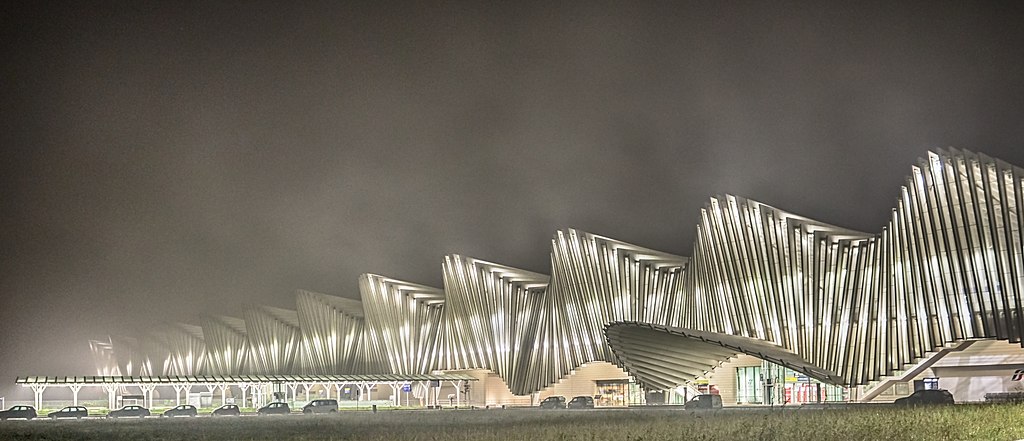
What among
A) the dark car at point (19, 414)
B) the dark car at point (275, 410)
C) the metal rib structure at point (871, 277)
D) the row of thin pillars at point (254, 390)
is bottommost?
the dark car at point (275, 410)

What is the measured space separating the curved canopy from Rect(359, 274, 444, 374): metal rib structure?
3857 centimetres

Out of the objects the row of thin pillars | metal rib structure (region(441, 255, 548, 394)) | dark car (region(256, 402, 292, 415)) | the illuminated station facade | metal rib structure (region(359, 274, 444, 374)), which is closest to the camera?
the illuminated station facade

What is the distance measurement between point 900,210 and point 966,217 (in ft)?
16.2

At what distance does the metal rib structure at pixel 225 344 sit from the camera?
15162cm

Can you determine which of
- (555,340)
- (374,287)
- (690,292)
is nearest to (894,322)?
(690,292)

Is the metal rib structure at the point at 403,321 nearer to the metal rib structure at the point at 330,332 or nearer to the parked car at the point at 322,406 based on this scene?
the metal rib structure at the point at 330,332

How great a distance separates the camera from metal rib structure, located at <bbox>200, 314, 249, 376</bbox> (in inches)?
5969

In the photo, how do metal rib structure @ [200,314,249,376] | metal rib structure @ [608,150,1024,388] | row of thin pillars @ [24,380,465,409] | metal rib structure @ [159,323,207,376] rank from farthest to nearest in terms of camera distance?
1. metal rib structure @ [159,323,207,376]
2. metal rib structure @ [200,314,249,376]
3. row of thin pillars @ [24,380,465,409]
4. metal rib structure @ [608,150,1024,388]

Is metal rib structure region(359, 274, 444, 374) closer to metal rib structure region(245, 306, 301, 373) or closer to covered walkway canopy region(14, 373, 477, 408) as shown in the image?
covered walkway canopy region(14, 373, 477, 408)

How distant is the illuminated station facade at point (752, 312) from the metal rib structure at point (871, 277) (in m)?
0.09

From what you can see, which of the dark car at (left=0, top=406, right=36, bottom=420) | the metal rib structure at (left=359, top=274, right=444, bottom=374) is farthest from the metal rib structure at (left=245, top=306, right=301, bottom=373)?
the dark car at (left=0, top=406, right=36, bottom=420)

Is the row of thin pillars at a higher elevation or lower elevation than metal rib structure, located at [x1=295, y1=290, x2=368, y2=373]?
lower

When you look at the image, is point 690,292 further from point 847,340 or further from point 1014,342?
point 1014,342

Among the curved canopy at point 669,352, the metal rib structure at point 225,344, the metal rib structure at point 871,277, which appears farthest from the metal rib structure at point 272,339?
the curved canopy at point 669,352
